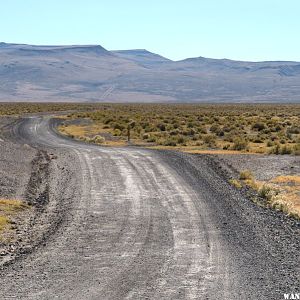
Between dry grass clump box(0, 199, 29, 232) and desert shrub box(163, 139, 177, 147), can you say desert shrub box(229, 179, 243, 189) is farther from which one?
desert shrub box(163, 139, 177, 147)

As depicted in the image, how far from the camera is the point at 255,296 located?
8648 mm

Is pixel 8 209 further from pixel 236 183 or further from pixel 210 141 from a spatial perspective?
pixel 210 141

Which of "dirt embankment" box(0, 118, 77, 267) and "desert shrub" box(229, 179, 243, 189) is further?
"desert shrub" box(229, 179, 243, 189)

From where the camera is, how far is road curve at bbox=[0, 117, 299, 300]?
893 cm

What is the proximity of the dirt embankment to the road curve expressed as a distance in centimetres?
51

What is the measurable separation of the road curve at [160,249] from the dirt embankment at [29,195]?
0.51 m

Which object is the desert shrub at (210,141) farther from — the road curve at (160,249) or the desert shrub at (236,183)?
the road curve at (160,249)

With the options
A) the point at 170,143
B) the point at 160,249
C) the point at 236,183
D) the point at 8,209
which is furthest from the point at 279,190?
the point at 170,143

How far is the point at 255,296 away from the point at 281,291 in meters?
0.53

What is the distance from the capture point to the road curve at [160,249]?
893 cm

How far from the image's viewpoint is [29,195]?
17781mm

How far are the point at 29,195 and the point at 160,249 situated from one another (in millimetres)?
7858

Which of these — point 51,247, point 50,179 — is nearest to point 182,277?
point 51,247

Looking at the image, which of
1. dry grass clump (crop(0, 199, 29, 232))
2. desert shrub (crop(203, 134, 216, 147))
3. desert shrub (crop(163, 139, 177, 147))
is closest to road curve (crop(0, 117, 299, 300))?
dry grass clump (crop(0, 199, 29, 232))
